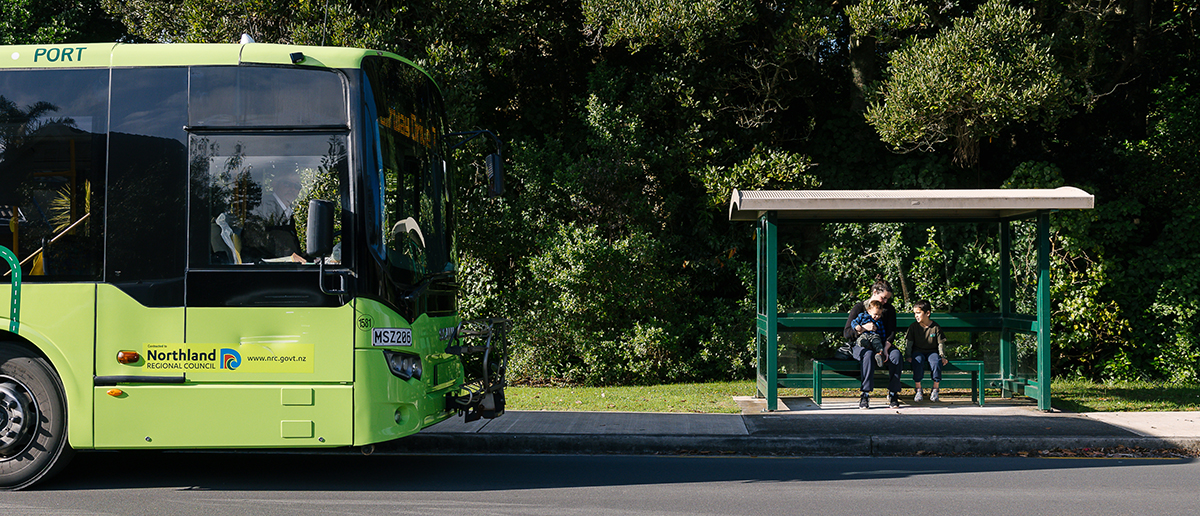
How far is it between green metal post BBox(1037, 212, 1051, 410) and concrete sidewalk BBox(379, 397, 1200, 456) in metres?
0.64

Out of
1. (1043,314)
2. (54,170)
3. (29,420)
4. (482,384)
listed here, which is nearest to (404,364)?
(482,384)

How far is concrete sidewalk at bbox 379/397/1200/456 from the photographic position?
7852 mm

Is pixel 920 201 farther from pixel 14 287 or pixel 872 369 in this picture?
pixel 14 287

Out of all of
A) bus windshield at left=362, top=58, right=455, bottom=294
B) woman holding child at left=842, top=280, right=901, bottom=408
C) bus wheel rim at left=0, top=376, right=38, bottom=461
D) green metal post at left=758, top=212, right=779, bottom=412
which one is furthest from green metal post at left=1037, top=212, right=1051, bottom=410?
bus wheel rim at left=0, top=376, right=38, bottom=461

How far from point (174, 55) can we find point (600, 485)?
4392 millimetres

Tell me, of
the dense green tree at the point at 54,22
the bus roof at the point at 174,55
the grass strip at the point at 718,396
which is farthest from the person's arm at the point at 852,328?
the dense green tree at the point at 54,22

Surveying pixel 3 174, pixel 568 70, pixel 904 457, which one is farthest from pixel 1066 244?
pixel 3 174

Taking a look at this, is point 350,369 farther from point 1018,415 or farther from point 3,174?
point 1018,415

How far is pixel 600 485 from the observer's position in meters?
6.57

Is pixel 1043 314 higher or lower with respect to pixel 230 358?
higher

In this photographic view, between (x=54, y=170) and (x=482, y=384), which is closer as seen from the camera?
(x=54, y=170)

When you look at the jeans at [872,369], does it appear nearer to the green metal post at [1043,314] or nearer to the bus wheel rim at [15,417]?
the green metal post at [1043,314]

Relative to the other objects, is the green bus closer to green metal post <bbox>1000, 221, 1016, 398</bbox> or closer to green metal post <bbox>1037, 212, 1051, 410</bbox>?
green metal post <bbox>1037, 212, 1051, 410</bbox>

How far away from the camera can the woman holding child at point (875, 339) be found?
9.85m
